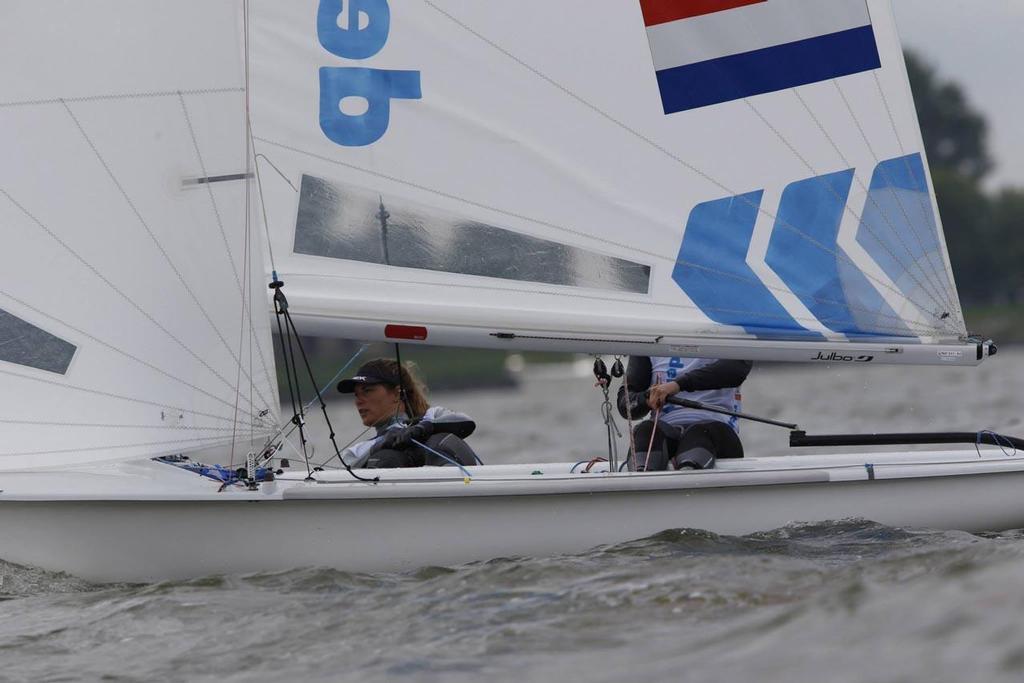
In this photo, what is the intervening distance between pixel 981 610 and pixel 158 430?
2621 millimetres

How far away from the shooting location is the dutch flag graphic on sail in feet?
15.8

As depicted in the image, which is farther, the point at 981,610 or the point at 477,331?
the point at 477,331

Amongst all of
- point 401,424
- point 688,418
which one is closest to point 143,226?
point 401,424

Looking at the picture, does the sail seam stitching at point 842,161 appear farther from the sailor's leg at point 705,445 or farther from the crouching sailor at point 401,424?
the crouching sailor at point 401,424

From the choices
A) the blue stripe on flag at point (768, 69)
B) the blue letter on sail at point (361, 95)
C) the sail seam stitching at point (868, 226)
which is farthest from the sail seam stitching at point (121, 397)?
the sail seam stitching at point (868, 226)

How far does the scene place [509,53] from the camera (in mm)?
4746

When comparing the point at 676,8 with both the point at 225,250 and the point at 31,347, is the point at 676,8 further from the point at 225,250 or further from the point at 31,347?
the point at 31,347

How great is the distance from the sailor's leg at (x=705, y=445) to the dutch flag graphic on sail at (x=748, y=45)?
109 centimetres

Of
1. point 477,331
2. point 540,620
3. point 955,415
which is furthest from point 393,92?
point 955,415

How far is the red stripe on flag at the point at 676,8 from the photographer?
15.8 ft

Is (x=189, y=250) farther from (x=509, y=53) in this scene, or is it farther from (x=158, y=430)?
(x=509, y=53)

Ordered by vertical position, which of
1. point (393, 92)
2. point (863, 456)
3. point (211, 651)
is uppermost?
point (393, 92)

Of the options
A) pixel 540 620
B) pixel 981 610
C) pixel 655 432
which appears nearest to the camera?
pixel 981 610

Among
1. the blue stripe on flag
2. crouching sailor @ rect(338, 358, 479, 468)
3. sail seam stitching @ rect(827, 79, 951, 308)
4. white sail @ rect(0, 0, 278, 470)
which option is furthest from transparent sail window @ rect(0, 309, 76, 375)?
sail seam stitching @ rect(827, 79, 951, 308)
